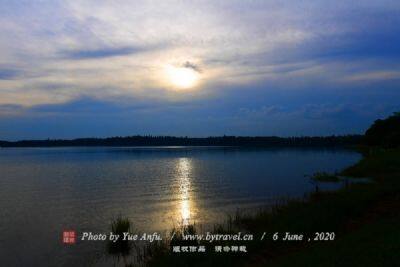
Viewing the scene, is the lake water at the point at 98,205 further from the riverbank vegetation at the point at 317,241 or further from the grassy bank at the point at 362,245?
the grassy bank at the point at 362,245

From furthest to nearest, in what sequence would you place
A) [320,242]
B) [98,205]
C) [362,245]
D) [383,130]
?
1. [383,130]
2. [98,205]
3. [320,242]
4. [362,245]

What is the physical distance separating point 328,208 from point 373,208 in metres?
3.42

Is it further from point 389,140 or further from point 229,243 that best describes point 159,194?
point 389,140

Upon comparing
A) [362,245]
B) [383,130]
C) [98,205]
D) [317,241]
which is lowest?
[98,205]

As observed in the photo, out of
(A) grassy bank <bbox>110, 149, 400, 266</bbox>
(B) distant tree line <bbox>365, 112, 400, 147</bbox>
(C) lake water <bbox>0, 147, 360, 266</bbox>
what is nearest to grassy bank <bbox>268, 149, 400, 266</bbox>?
(A) grassy bank <bbox>110, 149, 400, 266</bbox>

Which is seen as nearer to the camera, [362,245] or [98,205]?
[362,245]

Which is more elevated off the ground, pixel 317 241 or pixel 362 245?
pixel 362 245

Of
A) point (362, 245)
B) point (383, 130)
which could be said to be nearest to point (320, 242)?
point (362, 245)

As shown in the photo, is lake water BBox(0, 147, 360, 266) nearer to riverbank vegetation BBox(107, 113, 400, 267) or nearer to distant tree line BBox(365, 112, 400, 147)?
riverbank vegetation BBox(107, 113, 400, 267)

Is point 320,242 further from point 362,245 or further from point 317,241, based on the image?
point 362,245

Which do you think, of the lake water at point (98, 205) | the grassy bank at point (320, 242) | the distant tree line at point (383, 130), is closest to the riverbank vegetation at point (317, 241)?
the grassy bank at point (320, 242)

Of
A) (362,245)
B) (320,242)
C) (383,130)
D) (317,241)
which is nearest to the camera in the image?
(362,245)

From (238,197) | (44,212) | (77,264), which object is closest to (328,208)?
(77,264)

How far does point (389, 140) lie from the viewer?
312 feet
